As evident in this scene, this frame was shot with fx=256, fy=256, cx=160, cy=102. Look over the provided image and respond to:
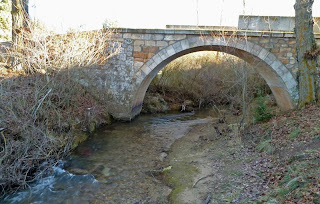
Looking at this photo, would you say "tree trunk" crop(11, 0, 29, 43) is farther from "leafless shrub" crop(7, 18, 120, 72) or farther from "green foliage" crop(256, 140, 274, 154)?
"green foliage" crop(256, 140, 274, 154)

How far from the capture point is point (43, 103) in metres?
6.88

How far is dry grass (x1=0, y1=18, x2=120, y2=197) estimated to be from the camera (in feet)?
16.6

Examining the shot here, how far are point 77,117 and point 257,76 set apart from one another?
8397 millimetres

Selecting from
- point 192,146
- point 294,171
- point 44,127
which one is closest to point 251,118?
point 192,146

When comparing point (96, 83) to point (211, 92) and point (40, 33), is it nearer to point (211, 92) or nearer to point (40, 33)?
point (40, 33)

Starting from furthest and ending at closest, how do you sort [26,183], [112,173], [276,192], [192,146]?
[192,146] < [112,173] < [26,183] < [276,192]

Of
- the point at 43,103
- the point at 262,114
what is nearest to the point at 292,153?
the point at 262,114

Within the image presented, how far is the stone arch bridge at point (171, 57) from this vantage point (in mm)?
8578

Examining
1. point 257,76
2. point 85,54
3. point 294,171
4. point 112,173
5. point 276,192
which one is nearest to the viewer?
point 276,192

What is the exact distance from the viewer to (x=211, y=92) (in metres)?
13.4

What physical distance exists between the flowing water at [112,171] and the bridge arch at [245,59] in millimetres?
2298

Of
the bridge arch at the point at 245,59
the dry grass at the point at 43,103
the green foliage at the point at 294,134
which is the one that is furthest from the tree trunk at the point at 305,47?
the dry grass at the point at 43,103

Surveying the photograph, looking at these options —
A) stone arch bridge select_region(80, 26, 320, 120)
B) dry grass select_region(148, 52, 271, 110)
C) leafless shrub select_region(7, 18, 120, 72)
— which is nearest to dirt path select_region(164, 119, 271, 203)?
stone arch bridge select_region(80, 26, 320, 120)

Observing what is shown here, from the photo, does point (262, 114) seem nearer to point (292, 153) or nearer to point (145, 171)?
point (292, 153)
